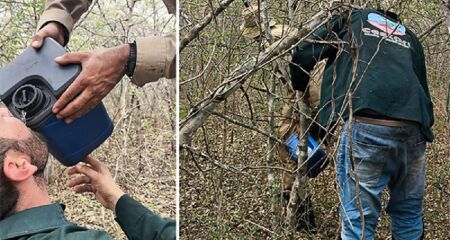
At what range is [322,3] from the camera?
102 inches

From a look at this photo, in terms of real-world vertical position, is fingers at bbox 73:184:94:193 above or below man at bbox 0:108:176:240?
below

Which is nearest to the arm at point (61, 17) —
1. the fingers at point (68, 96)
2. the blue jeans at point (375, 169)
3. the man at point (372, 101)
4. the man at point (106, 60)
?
the man at point (106, 60)

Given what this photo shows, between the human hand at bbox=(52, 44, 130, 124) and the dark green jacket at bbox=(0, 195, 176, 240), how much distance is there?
20 centimetres

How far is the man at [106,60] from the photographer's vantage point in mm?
1347

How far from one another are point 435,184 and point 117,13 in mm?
3014

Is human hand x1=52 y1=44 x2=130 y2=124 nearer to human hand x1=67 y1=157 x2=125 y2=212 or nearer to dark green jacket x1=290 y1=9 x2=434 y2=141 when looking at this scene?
human hand x1=67 y1=157 x2=125 y2=212

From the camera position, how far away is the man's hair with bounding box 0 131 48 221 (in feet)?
4.24

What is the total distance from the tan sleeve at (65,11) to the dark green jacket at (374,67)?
→ 3.92 feet

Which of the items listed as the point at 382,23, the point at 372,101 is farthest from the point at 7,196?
the point at 382,23

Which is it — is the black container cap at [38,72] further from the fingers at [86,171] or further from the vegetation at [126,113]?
the fingers at [86,171]

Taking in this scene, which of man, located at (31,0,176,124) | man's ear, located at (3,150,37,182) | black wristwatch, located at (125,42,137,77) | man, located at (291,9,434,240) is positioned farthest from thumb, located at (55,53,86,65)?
man, located at (291,9,434,240)

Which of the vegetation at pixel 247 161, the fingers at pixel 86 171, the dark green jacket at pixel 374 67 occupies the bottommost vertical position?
the vegetation at pixel 247 161

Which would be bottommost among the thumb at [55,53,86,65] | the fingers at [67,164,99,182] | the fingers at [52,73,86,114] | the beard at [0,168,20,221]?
the fingers at [67,164,99,182]

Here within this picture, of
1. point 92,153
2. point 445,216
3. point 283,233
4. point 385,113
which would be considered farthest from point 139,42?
point 445,216
